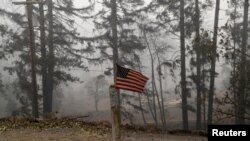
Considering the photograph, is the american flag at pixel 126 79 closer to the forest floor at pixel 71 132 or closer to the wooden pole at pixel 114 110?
the wooden pole at pixel 114 110

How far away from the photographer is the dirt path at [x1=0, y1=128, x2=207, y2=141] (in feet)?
41.3

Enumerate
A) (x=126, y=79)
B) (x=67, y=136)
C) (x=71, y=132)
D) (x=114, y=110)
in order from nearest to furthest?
1. (x=114, y=110)
2. (x=126, y=79)
3. (x=67, y=136)
4. (x=71, y=132)

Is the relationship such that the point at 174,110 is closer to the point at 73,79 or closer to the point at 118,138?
the point at 73,79

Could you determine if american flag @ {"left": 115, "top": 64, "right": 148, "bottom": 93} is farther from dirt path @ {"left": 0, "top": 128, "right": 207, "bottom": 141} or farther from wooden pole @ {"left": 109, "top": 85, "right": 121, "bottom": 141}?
dirt path @ {"left": 0, "top": 128, "right": 207, "bottom": 141}

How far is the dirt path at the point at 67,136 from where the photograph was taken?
496 inches

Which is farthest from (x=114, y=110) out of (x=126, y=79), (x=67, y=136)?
(x=67, y=136)

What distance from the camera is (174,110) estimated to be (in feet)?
192

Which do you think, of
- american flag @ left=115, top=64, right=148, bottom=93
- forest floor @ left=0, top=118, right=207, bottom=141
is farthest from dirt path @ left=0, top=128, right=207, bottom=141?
american flag @ left=115, top=64, right=148, bottom=93

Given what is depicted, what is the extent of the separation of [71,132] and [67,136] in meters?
0.64

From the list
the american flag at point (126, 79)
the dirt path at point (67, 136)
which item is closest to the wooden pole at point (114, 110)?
the american flag at point (126, 79)

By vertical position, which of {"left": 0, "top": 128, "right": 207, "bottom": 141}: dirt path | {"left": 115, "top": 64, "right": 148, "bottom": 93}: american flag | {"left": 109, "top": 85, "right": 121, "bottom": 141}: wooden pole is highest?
{"left": 115, "top": 64, "right": 148, "bottom": 93}: american flag

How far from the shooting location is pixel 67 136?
12.9m

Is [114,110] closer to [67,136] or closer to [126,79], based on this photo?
[126,79]

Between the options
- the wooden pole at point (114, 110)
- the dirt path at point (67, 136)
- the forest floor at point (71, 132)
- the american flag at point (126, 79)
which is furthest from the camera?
the forest floor at point (71, 132)
